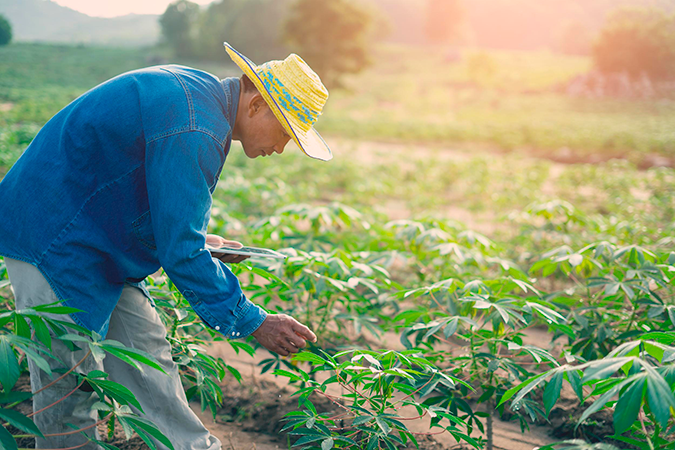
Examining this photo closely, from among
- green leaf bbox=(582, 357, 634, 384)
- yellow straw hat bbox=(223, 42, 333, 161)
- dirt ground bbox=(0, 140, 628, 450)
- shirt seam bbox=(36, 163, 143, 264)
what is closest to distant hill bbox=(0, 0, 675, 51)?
dirt ground bbox=(0, 140, 628, 450)

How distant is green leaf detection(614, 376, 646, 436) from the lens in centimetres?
89

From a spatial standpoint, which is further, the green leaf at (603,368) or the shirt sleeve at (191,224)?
the shirt sleeve at (191,224)

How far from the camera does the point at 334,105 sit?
84.4ft

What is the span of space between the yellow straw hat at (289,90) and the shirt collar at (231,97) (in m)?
0.05

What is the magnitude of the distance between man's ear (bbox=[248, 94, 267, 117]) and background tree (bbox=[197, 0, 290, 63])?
2957 centimetres

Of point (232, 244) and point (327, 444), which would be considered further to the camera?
point (232, 244)

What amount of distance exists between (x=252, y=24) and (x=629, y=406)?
1344 inches

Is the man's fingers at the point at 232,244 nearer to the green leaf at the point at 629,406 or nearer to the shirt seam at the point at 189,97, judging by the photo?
the shirt seam at the point at 189,97

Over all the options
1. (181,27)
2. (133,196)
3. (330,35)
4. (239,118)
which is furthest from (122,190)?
(330,35)

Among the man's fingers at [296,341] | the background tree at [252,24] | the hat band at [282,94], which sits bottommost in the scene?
the man's fingers at [296,341]

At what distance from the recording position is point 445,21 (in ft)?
154

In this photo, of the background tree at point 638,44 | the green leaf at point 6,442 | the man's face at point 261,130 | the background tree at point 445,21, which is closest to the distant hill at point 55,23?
the man's face at point 261,130

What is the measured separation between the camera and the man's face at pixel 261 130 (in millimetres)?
1345

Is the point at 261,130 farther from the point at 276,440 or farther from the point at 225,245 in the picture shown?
the point at 276,440
